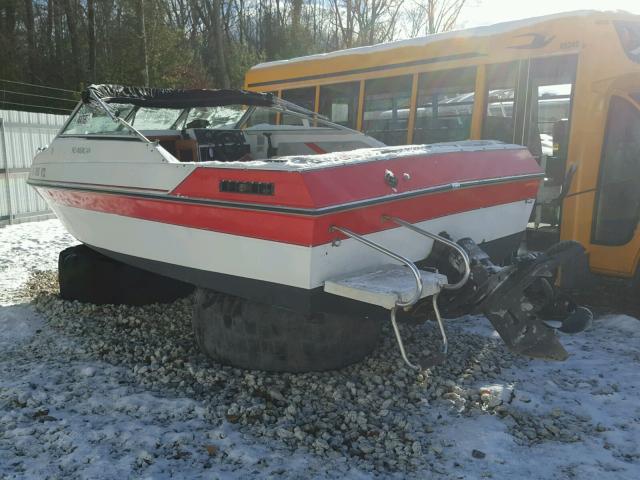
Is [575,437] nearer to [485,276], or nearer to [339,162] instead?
[485,276]

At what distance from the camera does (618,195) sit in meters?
4.77

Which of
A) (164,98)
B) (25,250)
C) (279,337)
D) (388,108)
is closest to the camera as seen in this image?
(279,337)

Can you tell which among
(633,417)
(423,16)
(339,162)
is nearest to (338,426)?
(339,162)

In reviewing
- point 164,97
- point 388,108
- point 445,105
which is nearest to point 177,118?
point 164,97

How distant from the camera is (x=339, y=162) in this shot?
9.45ft

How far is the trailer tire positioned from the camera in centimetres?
331

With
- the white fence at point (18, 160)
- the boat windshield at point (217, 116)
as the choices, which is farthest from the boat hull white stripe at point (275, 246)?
the white fence at point (18, 160)

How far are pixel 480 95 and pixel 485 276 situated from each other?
2917mm

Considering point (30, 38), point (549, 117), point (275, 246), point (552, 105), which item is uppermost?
point (30, 38)

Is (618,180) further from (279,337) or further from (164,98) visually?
(164,98)

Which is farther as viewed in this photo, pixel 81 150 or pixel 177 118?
pixel 177 118

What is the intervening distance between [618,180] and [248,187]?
3.56 m

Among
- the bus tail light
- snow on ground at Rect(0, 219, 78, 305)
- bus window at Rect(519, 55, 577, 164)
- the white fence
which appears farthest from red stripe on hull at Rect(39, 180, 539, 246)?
the white fence

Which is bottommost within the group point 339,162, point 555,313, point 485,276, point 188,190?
point 555,313
